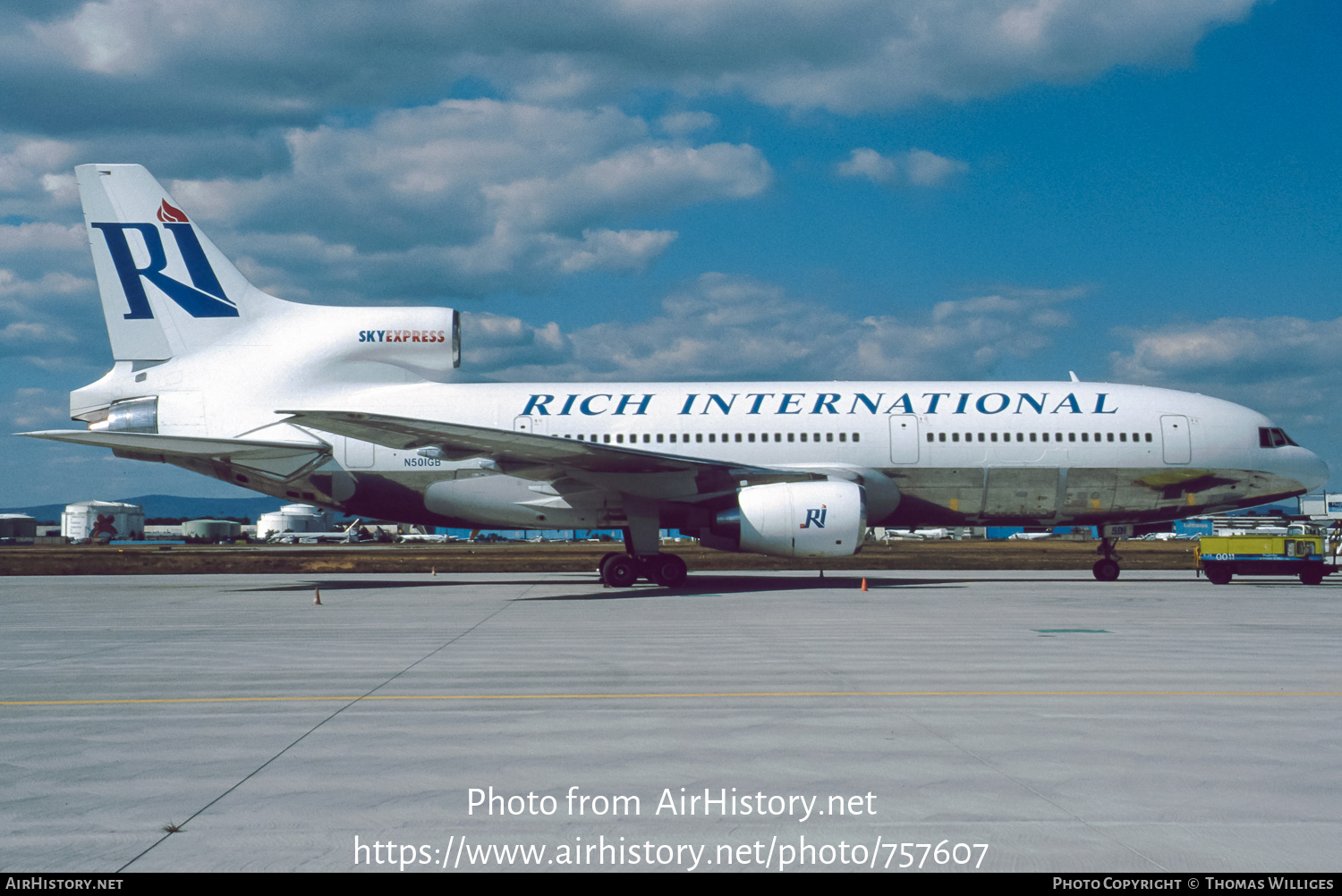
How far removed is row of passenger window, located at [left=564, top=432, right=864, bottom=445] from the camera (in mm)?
Answer: 21406

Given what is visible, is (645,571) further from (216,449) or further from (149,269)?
(149,269)

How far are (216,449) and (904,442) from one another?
1573cm

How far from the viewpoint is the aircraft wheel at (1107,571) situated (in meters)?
22.8

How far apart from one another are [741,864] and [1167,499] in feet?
69.6

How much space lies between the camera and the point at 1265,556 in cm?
2139

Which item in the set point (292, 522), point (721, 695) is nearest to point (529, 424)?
point (721, 695)

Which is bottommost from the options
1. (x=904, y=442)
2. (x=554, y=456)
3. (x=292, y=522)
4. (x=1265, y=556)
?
(x=292, y=522)

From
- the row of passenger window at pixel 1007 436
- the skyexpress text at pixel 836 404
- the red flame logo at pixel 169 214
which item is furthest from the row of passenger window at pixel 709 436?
the red flame logo at pixel 169 214

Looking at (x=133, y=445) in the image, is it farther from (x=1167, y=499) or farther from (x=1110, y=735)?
(x=1167, y=499)

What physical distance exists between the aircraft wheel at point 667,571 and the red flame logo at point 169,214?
46.0ft

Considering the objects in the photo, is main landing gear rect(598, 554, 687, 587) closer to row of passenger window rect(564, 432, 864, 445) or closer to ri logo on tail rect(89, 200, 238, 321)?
row of passenger window rect(564, 432, 864, 445)

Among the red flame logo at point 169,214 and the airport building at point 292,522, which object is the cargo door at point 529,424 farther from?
the airport building at point 292,522

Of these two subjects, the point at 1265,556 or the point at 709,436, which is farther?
the point at 709,436

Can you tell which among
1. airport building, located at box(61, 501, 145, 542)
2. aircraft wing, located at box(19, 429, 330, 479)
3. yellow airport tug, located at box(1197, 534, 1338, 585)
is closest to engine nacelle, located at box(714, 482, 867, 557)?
yellow airport tug, located at box(1197, 534, 1338, 585)
